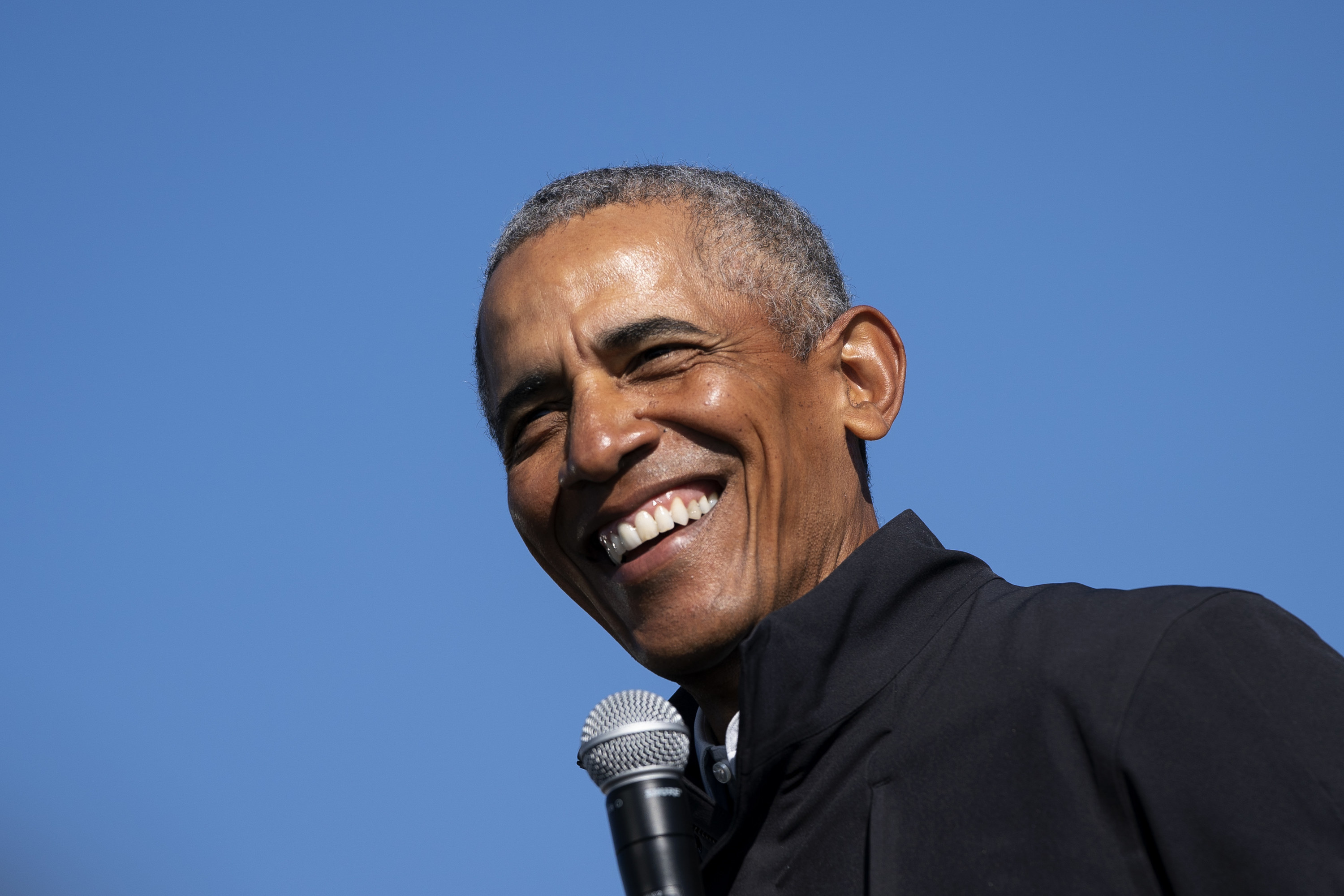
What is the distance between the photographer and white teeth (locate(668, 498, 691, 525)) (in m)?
3.44

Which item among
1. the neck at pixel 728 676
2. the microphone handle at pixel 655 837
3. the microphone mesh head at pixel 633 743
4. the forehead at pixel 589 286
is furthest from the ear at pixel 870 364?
Result: the microphone handle at pixel 655 837

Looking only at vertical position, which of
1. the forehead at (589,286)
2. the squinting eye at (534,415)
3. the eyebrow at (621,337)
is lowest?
the squinting eye at (534,415)

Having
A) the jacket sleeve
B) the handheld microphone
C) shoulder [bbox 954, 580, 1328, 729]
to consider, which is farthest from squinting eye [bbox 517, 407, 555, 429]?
the jacket sleeve

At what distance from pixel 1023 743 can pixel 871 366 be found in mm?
1608

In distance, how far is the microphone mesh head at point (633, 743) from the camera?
2426 millimetres

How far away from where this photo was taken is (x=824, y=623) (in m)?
3.01

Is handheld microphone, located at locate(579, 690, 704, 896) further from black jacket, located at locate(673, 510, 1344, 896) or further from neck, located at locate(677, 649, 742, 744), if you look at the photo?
neck, located at locate(677, 649, 742, 744)

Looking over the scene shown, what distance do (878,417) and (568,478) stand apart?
1.02 m

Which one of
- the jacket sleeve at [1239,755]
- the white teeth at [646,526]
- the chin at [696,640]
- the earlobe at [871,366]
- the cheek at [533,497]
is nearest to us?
the jacket sleeve at [1239,755]

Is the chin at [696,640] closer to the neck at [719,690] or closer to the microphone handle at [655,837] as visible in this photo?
the neck at [719,690]

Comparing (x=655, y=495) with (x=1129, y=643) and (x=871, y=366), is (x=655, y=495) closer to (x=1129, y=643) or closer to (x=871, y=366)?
(x=871, y=366)

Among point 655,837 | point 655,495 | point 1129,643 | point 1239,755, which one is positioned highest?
point 655,495

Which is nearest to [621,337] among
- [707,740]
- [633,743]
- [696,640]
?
[696,640]

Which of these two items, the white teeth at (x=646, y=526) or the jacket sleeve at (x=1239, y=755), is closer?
the jacket sleeve at (x=1239, y=755)
